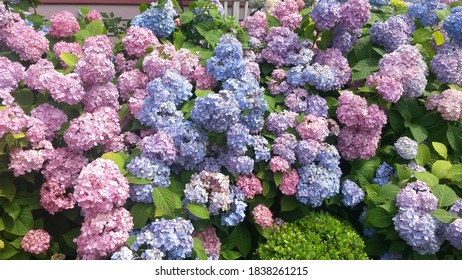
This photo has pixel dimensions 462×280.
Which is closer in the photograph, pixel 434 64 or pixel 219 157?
pixel 219 157

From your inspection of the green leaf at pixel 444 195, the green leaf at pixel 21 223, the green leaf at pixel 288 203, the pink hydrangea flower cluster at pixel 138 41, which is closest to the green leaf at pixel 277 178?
the green leaf at pixel 288 203

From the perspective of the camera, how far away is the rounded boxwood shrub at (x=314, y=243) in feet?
Result: 7.22

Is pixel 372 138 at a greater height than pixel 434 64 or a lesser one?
lesser

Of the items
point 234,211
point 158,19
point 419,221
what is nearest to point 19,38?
point 158,19

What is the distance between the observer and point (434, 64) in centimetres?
286

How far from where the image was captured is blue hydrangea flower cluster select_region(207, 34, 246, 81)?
2.48 m

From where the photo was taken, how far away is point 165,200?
208 centimetres

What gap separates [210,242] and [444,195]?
1.22m

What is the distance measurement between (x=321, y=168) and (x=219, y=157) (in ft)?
1.89

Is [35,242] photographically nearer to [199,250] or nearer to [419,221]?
[199,250]

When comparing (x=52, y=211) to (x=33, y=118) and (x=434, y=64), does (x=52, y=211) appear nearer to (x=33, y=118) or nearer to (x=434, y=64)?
(x=33, y=118)

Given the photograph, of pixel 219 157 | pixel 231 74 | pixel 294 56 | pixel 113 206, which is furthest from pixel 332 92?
pixel 113 206

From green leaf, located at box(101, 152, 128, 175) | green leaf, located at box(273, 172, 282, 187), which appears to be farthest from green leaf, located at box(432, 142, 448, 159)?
green leaf, located at box(101, 152, 128, 175)

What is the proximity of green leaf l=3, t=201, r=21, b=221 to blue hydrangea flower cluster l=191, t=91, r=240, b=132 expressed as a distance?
3.20 feet
